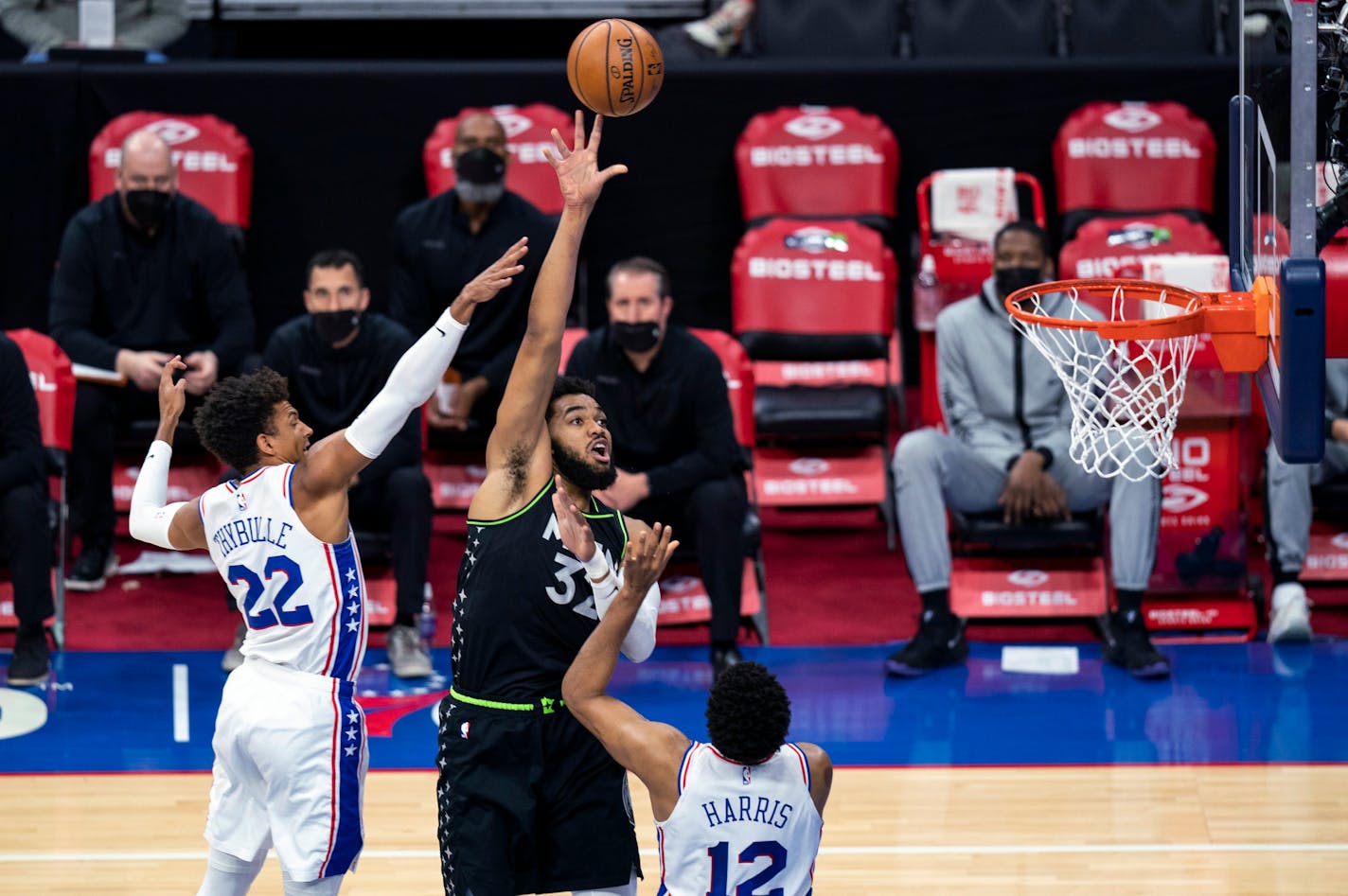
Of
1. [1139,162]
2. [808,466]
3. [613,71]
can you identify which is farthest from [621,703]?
[1139,162]

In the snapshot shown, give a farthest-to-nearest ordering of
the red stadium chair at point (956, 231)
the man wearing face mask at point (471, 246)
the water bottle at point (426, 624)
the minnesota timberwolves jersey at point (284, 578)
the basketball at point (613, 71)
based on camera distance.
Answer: the red stadium chair at point (956, 231), the man wearing face mask at point (471, 246), the water bottle at point (426, 624), the basketball at point (613, 71), the minnesota timberwolves jersey at point (284, 578)

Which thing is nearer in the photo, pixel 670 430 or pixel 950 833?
pixel 950 833

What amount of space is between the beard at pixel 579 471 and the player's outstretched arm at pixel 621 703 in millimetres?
420

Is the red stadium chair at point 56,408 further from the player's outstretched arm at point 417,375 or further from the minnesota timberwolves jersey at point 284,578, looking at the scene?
the player's outstretched arm at point 417,375

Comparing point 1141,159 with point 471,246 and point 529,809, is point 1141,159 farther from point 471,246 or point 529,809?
point 529,809

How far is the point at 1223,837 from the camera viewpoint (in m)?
5.91

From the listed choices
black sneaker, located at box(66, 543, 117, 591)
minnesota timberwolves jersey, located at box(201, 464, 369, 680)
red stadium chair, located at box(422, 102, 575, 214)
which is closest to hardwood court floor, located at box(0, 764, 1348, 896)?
minnesota timberwolves jersey, located at box(201, 464, 369, 680)

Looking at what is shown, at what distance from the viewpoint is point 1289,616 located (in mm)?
7766

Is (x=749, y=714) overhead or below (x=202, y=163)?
below

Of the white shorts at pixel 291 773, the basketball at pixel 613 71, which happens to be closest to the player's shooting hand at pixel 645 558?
the white shorts at pixel 291 773

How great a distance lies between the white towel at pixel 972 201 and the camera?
8945 millimetres

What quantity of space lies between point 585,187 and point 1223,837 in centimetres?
298

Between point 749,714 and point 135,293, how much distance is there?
533 cm

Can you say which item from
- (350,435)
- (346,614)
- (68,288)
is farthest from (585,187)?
(68,288)
